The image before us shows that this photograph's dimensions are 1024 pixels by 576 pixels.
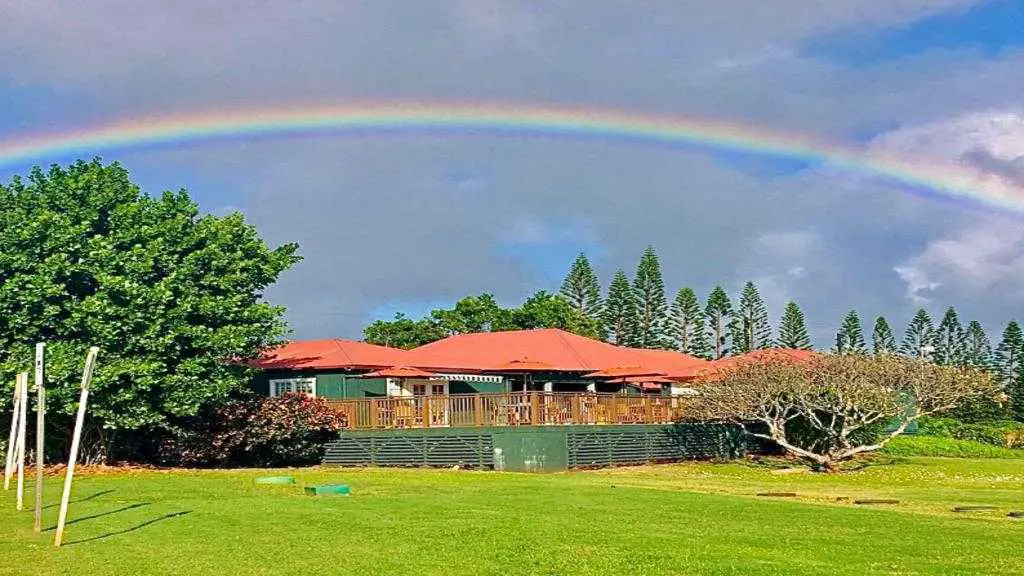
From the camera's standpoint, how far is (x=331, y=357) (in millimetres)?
36625

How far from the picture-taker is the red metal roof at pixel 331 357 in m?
35.8

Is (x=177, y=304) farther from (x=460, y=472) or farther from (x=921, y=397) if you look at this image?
(x=921, y=397)

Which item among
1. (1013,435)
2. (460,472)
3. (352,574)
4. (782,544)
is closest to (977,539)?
(782,544)

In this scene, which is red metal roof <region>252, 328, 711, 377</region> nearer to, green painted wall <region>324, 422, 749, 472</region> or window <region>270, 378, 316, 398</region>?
window <region>270, 378, 316, 398</region>

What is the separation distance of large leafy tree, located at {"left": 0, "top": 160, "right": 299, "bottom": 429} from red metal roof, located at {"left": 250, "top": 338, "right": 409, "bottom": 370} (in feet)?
24.2

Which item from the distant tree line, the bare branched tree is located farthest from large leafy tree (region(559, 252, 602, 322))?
the bare branched tree

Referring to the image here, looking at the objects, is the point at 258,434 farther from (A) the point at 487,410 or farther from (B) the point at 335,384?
(B) the point at 335,384

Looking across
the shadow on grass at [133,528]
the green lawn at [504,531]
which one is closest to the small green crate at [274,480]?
the green lawn at [504,531]

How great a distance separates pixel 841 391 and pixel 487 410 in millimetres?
9010

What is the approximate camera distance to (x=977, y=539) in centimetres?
1277

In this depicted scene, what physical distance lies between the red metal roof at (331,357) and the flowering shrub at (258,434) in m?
5.24

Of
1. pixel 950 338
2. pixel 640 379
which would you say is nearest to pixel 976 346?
pixel 950 338

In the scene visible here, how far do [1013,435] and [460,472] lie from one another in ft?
90.9

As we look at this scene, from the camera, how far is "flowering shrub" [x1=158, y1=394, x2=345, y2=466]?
27812 mm
